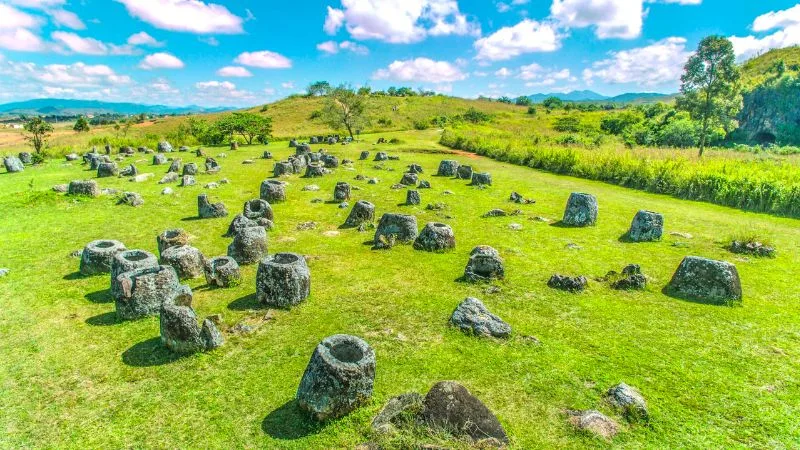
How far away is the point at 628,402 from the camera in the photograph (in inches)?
248

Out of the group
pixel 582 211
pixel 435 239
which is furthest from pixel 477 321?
pixel 582 211

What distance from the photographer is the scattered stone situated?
37.2 ft

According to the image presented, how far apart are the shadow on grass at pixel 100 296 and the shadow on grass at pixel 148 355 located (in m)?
2.82

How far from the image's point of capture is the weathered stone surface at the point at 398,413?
18.9 feet

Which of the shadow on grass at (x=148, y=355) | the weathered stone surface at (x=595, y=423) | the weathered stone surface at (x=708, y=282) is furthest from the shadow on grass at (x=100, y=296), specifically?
the weathered stone surface at (x=708, y=282)

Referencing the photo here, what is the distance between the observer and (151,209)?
765 inches

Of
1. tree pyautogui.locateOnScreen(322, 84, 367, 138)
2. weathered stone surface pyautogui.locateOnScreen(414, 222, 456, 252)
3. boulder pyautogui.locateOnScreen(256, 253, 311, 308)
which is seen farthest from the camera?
tree pyautogui.locateOnScreen(322, 84, 367, 138)

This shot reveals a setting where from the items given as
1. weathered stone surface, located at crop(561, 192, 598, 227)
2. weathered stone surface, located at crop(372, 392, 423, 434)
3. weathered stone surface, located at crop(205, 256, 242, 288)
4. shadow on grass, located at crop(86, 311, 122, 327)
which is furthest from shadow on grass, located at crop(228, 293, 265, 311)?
weathered stone surface, located at crop(561, 192, 598, 227)

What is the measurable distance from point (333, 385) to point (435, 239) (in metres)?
8.06

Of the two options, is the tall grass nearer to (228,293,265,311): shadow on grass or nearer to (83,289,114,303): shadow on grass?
(228,293,265,311): shadow on grass

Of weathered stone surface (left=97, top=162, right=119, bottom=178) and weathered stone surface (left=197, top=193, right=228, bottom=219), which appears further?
weathered stone surface (left=97, top=162, right=119, bottom=178)

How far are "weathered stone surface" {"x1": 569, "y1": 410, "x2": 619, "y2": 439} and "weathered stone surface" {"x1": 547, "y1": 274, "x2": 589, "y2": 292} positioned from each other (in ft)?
15.5

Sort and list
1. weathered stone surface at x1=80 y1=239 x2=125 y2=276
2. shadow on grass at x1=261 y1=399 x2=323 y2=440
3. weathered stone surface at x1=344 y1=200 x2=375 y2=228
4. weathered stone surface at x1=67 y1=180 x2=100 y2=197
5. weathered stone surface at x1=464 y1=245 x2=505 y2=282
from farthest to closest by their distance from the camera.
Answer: weathered stone surface at x1=67 y1=180 x2=100 y2=197
weathered stone surface at x1=344 y1=200 x2=375 y2=228
weathered stone surface at x1=80 y1=239 x2=125 y2=276
weathered stone surface at x1=464 y1=245 x2=505 y2=282
shadow on grass at x1=261 y1=399 x2=323 y2=440

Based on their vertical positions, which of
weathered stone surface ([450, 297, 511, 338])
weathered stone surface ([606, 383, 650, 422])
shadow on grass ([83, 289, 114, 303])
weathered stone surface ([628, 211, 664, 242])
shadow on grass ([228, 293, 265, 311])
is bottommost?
shadow on grass ([83, 289, 114, 303])
